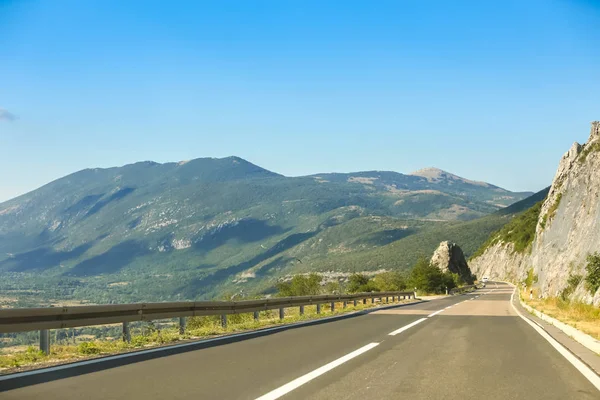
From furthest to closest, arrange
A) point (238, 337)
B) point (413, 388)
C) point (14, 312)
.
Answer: point (238, 337)
point (14, 312)
point (413, 388)

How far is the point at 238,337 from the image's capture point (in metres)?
14.4

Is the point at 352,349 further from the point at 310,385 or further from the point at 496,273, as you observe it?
the point at 496,273

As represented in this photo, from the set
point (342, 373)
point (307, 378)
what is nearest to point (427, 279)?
point (342, 373)

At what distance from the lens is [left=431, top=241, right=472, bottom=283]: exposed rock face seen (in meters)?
111

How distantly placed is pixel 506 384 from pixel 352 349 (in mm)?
4051

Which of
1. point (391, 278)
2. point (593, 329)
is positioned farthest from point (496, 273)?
point (593, 329)

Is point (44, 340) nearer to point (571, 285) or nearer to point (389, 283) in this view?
point (571, 285)

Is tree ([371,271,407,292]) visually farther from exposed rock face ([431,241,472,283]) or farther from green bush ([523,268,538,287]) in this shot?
exposed rock face ([431,241,472,283])

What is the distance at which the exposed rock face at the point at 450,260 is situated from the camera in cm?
11081

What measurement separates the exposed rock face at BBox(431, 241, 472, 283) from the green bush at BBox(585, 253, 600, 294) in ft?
266

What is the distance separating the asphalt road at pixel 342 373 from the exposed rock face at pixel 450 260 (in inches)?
3917

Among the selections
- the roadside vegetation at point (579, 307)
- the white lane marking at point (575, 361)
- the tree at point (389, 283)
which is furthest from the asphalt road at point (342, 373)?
the tree at point (389, 283)

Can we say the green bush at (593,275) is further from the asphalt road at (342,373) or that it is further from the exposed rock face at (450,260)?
the exposed rock face at (450,260)

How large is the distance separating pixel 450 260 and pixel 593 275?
85082mm
